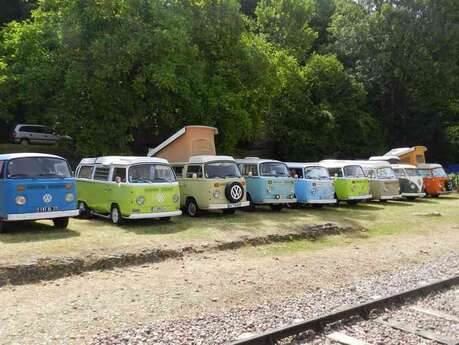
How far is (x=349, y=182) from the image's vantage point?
21.7 meters

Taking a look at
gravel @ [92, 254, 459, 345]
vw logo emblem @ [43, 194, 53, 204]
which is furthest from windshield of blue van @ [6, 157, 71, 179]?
gravel @ [92, 254, 459, 345]

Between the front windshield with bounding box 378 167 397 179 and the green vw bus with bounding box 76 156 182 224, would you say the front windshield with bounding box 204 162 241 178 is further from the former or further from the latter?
the front windshield with bounding box 378 167 397 179

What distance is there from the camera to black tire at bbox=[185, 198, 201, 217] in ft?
56.5

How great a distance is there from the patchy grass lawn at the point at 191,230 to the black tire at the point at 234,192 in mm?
640

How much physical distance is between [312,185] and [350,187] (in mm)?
2594

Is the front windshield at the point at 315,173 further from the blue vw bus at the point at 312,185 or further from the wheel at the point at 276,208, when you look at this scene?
the wheel at the point at 276,208

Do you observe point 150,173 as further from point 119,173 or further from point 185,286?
point 185,286

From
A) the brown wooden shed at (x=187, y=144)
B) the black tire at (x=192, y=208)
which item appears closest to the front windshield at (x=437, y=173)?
the brown wooden shed at (x=187, y=144)

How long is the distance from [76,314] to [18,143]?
27.9 metres

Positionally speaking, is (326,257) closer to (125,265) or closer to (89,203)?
(125,265)

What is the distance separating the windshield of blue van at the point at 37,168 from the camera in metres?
12.7

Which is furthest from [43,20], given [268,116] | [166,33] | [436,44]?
[436,44]

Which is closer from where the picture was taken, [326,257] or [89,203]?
[326,257]

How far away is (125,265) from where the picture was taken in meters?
10.6
